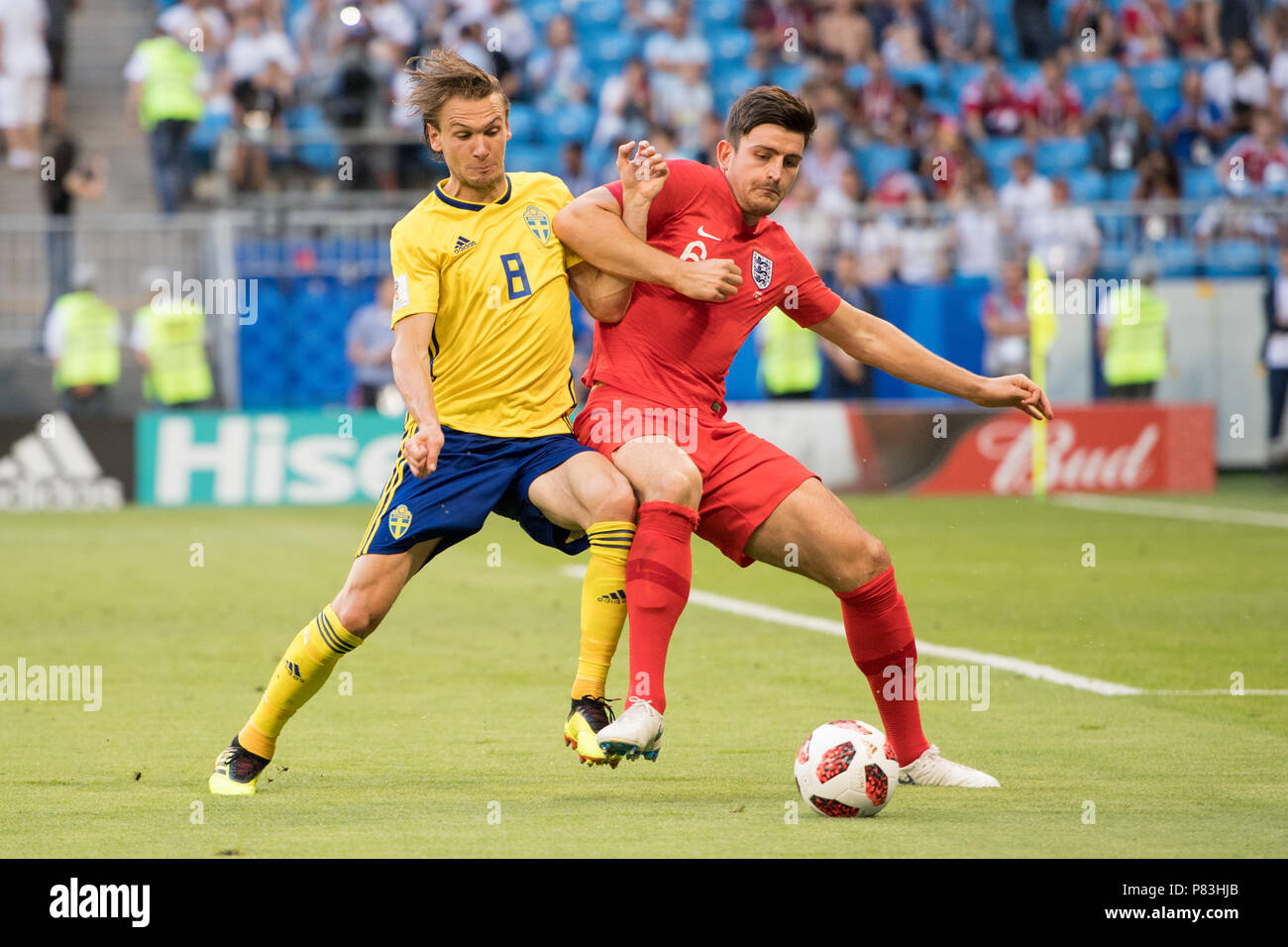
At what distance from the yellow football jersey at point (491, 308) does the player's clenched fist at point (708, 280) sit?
43 cm

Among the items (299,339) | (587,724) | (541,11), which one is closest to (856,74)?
(541,11)

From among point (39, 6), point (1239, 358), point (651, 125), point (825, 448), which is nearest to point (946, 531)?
point (825, 448)

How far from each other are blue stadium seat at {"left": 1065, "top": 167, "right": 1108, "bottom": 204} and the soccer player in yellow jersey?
15681 mm

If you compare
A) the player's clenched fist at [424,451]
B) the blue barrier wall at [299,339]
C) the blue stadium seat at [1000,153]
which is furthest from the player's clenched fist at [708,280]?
the blue stadium seat at [1000,153]

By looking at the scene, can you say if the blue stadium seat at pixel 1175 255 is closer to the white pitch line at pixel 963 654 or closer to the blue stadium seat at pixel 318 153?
the blue stadium seat at pixel 318 153

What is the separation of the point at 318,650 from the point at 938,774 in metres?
1.88

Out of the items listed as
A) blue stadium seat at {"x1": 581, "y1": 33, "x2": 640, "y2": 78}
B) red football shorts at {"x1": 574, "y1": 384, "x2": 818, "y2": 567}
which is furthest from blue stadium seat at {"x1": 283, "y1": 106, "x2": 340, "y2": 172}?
red football shorts at {"x1": 574, "y1": 384, "x2": 818, "y2": 567}

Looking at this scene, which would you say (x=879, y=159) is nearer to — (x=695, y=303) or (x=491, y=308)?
(x=695, y=303)

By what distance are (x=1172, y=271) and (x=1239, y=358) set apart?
1113 mm

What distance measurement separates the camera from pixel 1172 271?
18922mm

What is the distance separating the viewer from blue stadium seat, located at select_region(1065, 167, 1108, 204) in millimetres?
20562

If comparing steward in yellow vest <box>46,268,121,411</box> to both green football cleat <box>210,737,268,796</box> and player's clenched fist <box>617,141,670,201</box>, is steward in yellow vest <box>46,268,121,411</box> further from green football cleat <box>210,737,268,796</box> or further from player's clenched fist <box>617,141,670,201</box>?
player's clenched fist <box>617,141,670,201</box>

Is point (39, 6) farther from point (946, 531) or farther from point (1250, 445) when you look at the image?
point (1250, 445)

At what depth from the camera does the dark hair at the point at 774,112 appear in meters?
5.50
